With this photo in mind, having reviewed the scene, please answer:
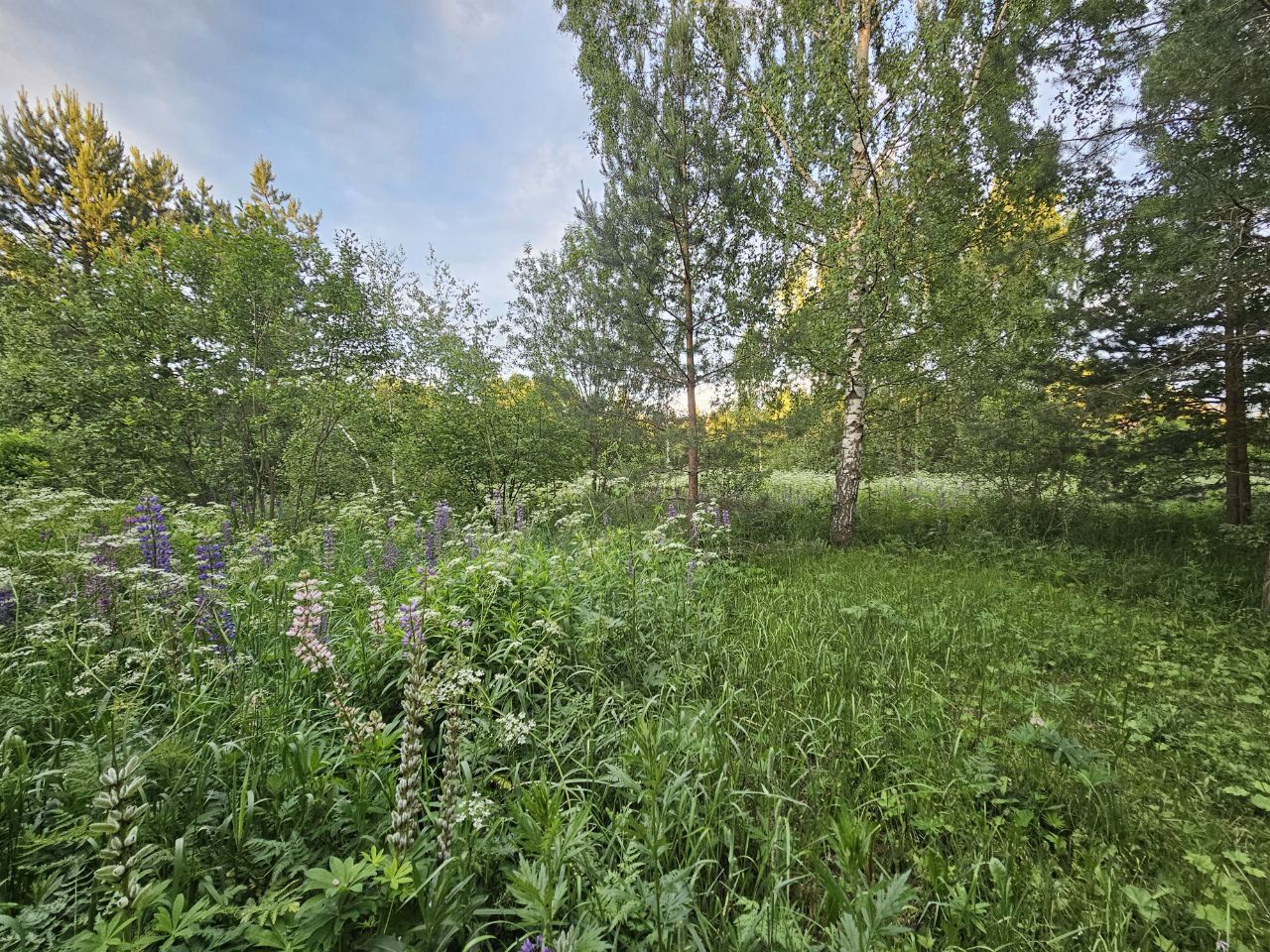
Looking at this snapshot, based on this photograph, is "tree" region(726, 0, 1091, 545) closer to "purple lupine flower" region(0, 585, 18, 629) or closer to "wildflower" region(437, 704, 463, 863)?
"wildflower" region(437, 704, 463, 863)

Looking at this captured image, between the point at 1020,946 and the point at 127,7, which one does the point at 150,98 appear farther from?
the point at 1020,946

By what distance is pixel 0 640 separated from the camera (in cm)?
220

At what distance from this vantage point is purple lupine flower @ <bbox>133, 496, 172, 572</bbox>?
8.52 feet

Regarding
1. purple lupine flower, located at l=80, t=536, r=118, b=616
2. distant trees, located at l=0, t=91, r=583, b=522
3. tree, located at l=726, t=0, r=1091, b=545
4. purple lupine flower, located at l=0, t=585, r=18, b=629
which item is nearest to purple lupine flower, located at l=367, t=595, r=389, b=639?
purple lupine flower, located at l=80, t=536, r=118, b=616

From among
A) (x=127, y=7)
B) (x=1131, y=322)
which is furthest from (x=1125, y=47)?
(x=127, y=7)

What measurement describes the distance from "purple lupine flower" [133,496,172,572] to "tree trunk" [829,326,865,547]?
7.33m

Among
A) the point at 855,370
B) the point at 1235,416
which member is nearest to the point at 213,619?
the point at 855,370

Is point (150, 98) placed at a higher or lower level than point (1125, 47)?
higher

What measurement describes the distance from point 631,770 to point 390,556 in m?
3.61

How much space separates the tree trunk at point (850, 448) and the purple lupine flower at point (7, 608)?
7982 mm

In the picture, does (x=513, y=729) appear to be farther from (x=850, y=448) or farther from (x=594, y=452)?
(x=594, y=452)

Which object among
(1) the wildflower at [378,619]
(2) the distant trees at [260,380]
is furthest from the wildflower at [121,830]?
(2) the distant trees at [260,380]

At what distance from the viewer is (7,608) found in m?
2.45

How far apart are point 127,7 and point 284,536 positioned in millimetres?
11166
